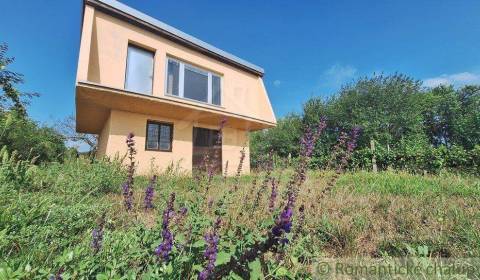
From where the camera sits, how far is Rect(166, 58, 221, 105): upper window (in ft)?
34.6

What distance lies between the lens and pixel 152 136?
10305 mm

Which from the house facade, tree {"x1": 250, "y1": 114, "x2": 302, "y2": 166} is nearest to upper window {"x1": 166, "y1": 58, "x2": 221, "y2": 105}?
the house facade

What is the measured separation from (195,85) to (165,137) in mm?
2763

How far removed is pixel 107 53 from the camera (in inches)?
339

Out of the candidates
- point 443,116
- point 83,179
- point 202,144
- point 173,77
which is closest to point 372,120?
point 443,116

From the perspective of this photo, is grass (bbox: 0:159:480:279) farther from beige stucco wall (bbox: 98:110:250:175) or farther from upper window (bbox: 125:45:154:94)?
upper window (bbox: 125:45:154:94)

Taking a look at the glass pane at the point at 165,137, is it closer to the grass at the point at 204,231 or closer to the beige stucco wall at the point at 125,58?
the beige stucco wall at the point at 125,58

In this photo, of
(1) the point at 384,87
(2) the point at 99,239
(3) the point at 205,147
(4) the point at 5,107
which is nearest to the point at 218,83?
(3) the point at 205,147

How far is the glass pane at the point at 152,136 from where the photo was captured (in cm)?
1016

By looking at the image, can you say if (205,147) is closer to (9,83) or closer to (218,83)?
(218,83)

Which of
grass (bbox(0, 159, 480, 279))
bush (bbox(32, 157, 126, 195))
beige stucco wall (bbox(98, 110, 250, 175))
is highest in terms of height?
beige stucco wall (bbox(98, 110, 250, 175))

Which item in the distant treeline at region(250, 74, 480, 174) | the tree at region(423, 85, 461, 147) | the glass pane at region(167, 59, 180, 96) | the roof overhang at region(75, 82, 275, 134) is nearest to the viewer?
the roof overhang at region(75, 82, 275, 134)

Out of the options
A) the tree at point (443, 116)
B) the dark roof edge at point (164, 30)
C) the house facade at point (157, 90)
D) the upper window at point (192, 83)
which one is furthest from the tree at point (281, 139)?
the tree at point (443, 116)

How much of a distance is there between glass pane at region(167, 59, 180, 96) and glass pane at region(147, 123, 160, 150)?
161 centimetres
